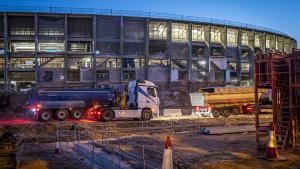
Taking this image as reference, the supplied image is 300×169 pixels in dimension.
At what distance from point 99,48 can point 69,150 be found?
144ft

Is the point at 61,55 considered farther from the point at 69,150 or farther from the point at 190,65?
the point at 69,150

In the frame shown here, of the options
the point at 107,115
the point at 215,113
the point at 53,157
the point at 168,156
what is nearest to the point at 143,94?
the point at 107,115

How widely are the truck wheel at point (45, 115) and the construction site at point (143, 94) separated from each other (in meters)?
0.08

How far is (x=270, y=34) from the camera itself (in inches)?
3179

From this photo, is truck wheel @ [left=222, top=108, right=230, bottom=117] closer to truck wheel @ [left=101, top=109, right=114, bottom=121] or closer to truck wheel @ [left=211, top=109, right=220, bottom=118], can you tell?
truck wheel @ [left=211, top=109, right=220, bottom=118]

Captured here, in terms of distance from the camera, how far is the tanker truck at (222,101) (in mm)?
35438

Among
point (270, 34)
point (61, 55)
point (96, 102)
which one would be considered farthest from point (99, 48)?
point (270, 34)

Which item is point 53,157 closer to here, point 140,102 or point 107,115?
point 107,115

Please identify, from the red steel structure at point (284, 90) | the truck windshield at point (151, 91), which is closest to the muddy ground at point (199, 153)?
the red steel structure at point (284, 90)

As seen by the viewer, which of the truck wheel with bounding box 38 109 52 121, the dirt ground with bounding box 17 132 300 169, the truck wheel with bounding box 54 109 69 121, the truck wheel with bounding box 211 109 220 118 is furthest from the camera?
the truck wheel with bounding box 211 109 220 118

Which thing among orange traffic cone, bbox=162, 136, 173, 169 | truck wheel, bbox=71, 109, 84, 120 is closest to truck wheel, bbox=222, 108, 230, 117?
truck wheel, bbox=71, 109, 84, 120

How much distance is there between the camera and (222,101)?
36.2m

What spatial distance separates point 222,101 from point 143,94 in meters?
8.70

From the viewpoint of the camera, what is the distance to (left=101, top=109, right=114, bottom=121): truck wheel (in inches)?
1236
